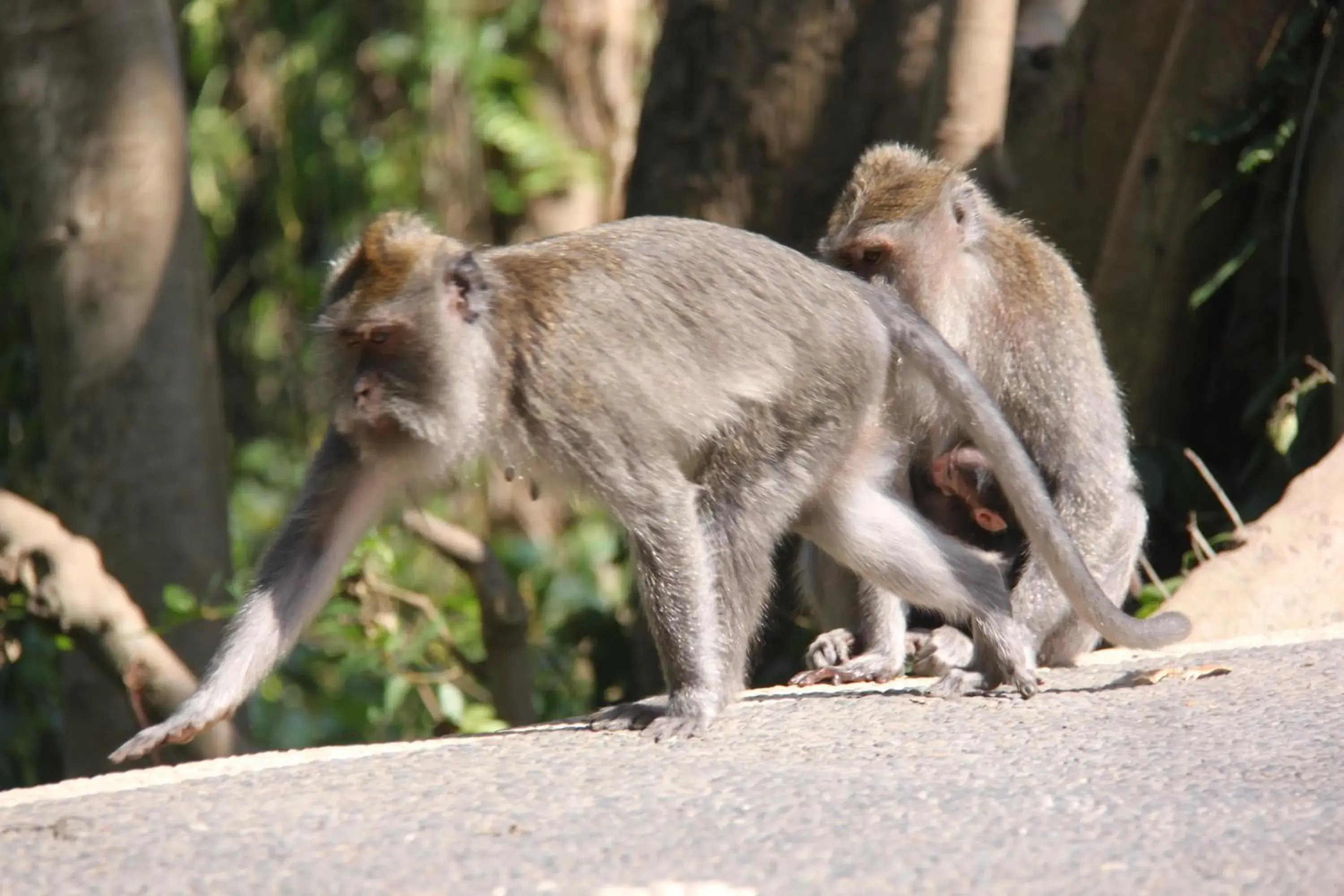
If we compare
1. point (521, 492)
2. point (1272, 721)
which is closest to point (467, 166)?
point (521, 492)

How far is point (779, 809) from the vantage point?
3.58 m

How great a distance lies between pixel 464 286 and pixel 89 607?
2022 millimetres

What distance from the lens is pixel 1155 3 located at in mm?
7629

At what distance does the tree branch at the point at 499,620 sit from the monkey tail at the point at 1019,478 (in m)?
2.49

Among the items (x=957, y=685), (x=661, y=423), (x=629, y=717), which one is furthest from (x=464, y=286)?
(x=957, y=685)

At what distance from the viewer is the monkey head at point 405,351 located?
4.62 m

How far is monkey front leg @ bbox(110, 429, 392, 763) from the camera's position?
4656 millimetres

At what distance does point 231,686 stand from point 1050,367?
2.62 metres

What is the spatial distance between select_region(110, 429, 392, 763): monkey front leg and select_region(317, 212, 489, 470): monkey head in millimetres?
214

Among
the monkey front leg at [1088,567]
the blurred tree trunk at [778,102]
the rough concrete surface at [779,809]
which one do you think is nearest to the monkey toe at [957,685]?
the rough concrete surface at [779,809]

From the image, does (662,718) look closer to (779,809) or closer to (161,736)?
(779,809)

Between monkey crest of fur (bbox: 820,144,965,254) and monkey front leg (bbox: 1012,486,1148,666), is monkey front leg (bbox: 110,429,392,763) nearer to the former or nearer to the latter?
monkey crest of fur (bbox: 820,144,965,254)

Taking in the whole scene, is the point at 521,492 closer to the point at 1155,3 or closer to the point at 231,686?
the point at 1155,3

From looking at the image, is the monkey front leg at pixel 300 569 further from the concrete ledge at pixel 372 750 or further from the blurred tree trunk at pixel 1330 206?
the blurred tree trunk at pixel 1330 206
